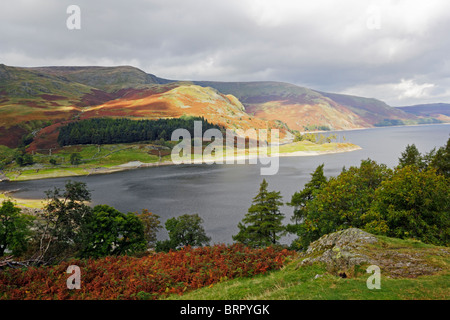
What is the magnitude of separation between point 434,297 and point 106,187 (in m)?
101

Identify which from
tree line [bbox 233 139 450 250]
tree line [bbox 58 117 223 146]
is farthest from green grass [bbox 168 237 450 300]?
tree line [bbox 58 117 223 146]

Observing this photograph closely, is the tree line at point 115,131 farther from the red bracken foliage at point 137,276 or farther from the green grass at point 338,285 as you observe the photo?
the green grass at point 338,285

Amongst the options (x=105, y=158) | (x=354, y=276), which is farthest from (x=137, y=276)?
(x=105, y=158)

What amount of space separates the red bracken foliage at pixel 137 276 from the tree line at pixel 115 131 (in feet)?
528

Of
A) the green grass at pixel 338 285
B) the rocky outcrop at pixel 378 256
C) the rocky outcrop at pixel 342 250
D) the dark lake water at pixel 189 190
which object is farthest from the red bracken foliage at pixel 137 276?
the dark lake water at pixel 189 190

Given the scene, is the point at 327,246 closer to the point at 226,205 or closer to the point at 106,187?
the point at 226,205

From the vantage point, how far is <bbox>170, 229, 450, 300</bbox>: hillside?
9898 millimetres

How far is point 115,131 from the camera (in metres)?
172

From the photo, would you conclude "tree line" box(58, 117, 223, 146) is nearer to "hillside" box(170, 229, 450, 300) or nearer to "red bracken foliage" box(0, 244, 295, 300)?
"red bracken foliage" box(0, 244, 295, 300)

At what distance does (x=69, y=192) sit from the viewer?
2623 centimetres

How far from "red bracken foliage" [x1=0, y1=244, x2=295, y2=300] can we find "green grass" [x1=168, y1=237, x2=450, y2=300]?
97 centimetres
